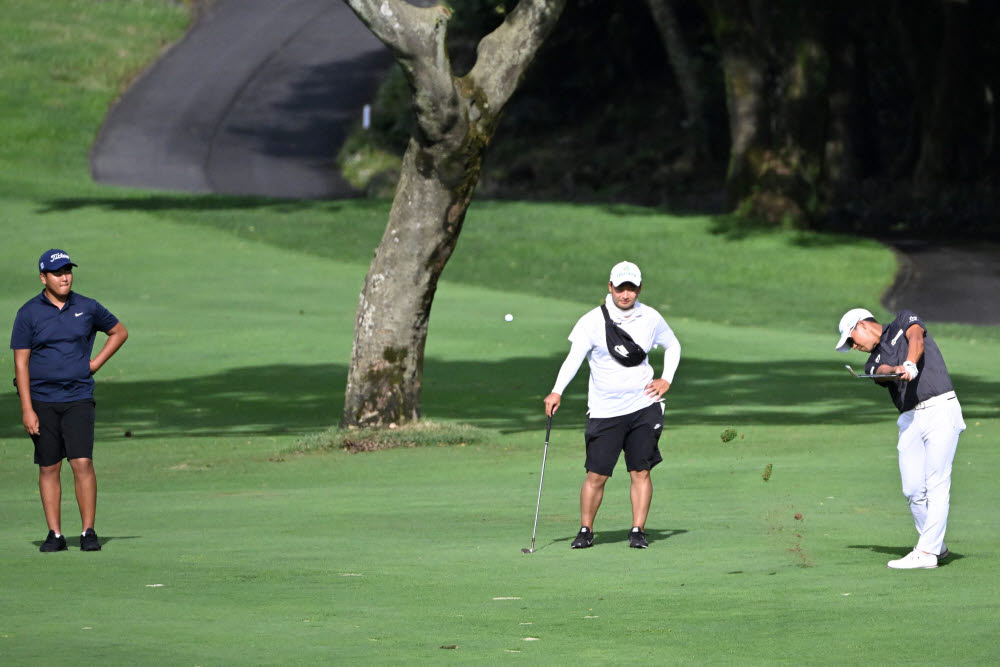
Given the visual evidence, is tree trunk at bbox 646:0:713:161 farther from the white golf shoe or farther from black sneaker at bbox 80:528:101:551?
the white golf shoe

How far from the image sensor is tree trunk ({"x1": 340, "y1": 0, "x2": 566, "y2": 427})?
19406mm

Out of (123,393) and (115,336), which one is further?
(123,393)

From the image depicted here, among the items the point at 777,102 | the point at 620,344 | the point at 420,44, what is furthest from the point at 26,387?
the point at 777,102

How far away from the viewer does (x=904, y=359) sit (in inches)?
433

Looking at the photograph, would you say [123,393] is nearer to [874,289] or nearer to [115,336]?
[115,336]

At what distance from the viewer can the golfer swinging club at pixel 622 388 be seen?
39.3 feet

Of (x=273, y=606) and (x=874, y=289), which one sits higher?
(x=273, y=606)

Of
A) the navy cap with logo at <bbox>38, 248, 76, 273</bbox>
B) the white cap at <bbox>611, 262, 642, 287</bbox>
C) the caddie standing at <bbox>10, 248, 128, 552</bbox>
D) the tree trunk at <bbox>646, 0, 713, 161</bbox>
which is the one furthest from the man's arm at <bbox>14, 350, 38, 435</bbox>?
the tree trunk at <bbox>646, 0, 713, 161</bbox>

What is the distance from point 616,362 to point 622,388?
185 millimetres

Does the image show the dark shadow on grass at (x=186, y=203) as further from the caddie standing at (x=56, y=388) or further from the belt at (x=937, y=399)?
the belt at (x=937, y=399)

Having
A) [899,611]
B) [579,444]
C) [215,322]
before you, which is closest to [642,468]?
[899,611]

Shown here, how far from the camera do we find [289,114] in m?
62.8

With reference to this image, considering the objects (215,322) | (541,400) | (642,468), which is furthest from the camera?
(215,322)

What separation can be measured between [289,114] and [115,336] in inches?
2015
